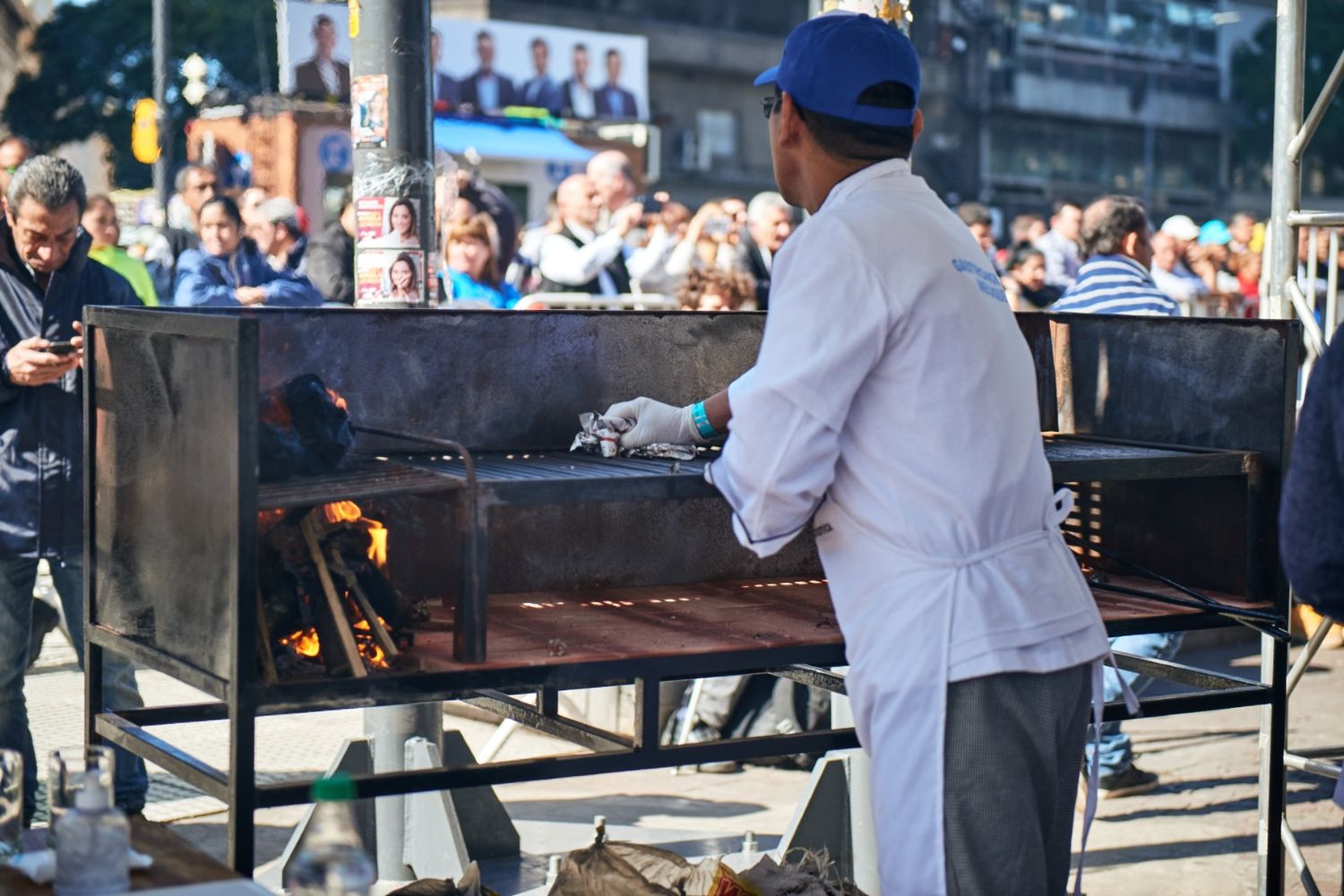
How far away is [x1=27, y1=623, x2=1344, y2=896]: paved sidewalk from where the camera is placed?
527cm

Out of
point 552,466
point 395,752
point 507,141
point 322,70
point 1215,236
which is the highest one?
point 322,70

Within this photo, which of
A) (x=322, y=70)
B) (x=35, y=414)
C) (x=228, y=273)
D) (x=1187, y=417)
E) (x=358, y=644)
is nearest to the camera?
(x=358, y=644)

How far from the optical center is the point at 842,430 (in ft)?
9.16

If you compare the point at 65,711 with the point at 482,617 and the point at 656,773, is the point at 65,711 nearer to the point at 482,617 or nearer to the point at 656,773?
the point at 656,773

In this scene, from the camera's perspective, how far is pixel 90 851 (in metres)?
2.53

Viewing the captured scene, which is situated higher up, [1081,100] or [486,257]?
[1081,100]

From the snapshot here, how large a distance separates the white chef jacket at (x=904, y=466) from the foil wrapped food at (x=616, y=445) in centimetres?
81

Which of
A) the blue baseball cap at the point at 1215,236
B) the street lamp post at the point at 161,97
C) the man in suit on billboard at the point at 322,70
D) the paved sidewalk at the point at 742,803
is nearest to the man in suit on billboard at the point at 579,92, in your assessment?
the man in suit on billboard at the point at 322,70

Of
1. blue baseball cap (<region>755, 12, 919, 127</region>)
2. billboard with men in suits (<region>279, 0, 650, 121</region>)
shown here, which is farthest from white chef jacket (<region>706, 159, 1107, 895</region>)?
billboard with men in suits (<region>279, 0, 650, 121</region>)

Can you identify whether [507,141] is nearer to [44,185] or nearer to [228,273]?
[228,273]

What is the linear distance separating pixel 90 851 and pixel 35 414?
2.76 metres

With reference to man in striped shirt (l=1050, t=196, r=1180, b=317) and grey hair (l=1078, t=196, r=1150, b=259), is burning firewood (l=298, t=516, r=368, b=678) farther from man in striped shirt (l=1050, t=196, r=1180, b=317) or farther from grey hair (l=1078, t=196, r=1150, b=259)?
grey hair (l=1078, t=196, r=1150, b=259)

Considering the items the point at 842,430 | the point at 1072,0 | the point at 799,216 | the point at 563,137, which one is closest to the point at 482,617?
the point at 842,430

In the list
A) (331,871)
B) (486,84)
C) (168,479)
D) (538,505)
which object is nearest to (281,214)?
(538,505)
